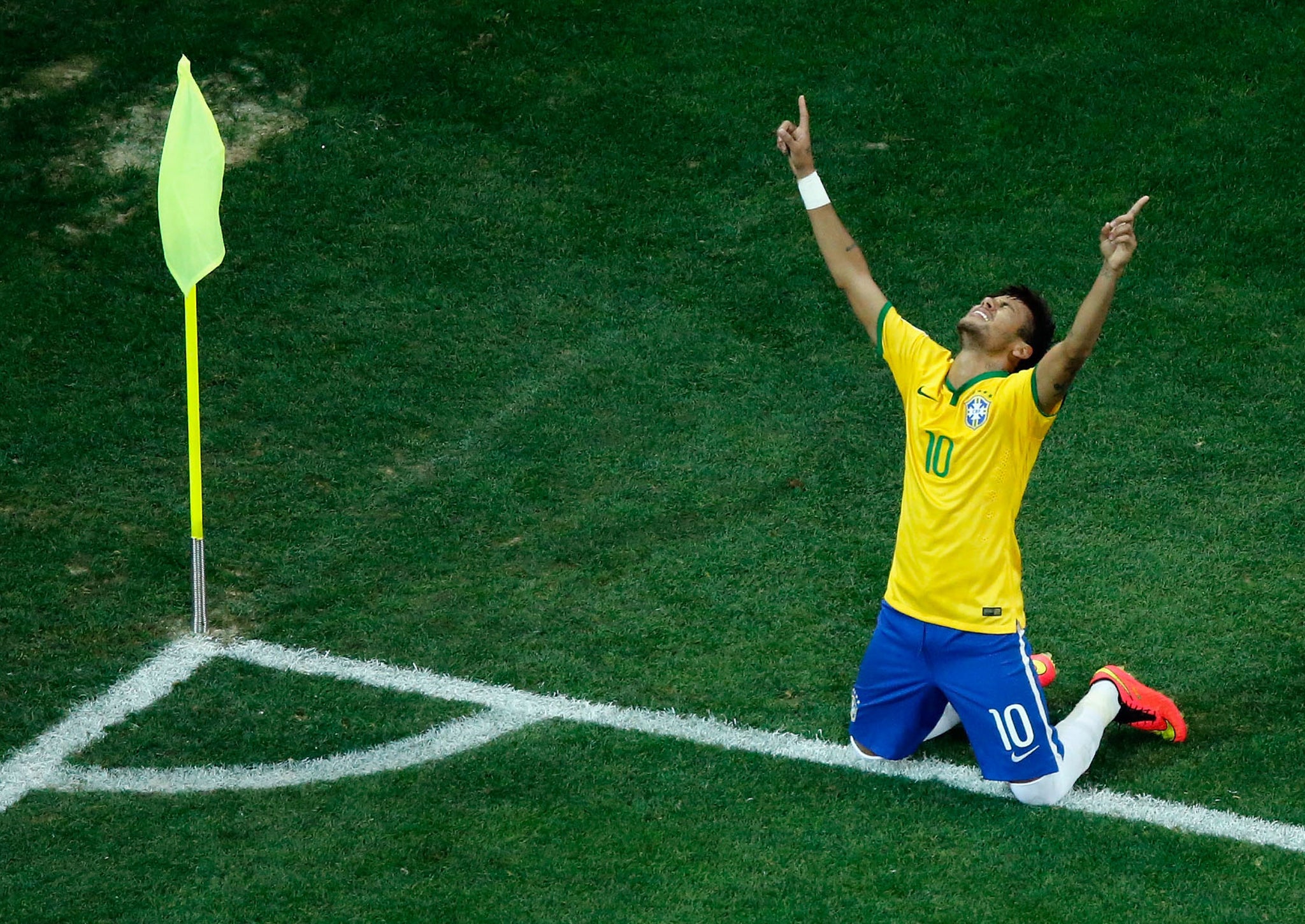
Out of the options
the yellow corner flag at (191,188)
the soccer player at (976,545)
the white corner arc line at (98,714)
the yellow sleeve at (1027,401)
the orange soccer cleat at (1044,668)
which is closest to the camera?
the yellow sleeve at (1027,401)

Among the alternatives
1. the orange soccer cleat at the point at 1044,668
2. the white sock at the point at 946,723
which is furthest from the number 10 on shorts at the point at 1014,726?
the orange soccer cleat at the point at 1044,668

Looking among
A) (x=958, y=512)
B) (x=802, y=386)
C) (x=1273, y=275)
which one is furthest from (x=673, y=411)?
(x=1273, y=275)

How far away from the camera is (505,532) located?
23.7 feet

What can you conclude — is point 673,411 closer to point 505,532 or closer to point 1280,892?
point 505,532

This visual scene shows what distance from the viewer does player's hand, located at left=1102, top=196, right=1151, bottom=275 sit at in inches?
191

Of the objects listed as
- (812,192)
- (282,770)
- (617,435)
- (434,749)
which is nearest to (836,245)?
(812,192)

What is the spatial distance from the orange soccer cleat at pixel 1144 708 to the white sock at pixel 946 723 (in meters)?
0.51

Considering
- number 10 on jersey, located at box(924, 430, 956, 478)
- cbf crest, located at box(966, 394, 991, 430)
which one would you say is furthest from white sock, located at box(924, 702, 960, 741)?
cbf crest, located at box(966, 394, 991, 430)

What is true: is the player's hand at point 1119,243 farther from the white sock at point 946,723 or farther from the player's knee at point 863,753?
the player's knee at point 863,753

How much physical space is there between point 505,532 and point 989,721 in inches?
102

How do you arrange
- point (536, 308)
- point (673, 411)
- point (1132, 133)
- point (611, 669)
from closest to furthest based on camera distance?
point (611, 669) → point (673, 411) → point (536, 308) → point (1132, 133)

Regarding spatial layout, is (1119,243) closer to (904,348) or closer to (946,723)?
Answer: (904,348)

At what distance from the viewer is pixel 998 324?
17.7 feet

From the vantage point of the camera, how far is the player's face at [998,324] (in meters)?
5.40
